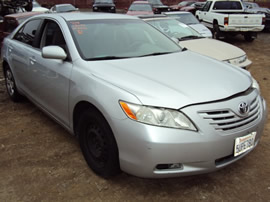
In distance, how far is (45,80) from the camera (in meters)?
3.57

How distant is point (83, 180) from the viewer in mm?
2893

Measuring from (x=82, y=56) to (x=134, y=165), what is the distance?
1319mm

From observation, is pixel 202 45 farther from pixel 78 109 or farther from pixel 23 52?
pixel 78 109

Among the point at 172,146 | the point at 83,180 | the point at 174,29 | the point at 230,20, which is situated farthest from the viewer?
the point at 230,20

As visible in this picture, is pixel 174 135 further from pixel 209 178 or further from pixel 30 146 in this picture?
pixel 30 146

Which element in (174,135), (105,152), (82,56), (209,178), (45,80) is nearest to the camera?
(174,135)

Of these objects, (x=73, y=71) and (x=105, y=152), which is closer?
(x=105, y=152)

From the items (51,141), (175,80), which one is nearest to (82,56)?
(175,80)

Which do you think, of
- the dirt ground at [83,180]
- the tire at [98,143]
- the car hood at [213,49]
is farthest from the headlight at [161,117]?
the car hood at [213,49]

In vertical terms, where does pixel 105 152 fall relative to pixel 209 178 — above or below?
above

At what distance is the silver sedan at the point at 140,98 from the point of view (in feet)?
7.66

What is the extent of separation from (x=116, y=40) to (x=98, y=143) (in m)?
1.30

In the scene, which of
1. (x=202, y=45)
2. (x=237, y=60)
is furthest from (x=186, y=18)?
(x=237, y=60)

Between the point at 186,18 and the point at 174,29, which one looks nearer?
the point at 174,29
